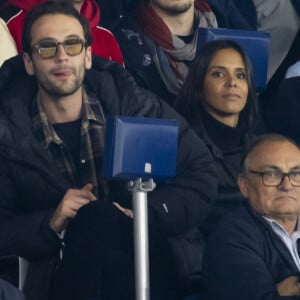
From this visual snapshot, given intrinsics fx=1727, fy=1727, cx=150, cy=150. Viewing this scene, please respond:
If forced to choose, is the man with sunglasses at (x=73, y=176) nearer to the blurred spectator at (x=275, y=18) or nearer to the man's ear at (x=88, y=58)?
the man's ear at (x=88, y=58)

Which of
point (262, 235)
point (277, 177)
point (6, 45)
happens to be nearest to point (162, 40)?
point (6, 45)

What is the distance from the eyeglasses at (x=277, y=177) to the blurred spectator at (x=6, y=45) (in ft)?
4.39

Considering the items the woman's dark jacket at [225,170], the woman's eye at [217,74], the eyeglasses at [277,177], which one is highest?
the woman's eye at [217,74]

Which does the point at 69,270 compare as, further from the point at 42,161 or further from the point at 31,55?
the point at 31,55

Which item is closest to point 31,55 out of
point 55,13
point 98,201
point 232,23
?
point 55,13

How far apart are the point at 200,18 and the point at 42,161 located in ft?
4.90

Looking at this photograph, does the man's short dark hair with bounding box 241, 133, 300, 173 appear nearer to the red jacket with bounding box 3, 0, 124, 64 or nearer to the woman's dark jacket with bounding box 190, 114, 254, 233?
the woman's dark jacket with bounding box 190, 114, 254, 233

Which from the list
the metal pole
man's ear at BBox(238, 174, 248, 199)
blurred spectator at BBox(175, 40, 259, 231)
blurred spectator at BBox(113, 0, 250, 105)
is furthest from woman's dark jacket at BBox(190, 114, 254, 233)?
the metal pole

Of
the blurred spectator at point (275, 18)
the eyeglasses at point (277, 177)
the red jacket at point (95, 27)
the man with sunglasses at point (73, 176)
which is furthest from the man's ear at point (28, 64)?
the blurred spectator at point (275, 18)

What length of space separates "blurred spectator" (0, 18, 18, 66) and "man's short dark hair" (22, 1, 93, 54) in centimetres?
26

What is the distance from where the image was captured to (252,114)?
23.5 feet

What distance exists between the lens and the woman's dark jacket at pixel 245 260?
6.05 metres

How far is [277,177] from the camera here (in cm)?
635

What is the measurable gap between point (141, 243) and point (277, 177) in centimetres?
62
